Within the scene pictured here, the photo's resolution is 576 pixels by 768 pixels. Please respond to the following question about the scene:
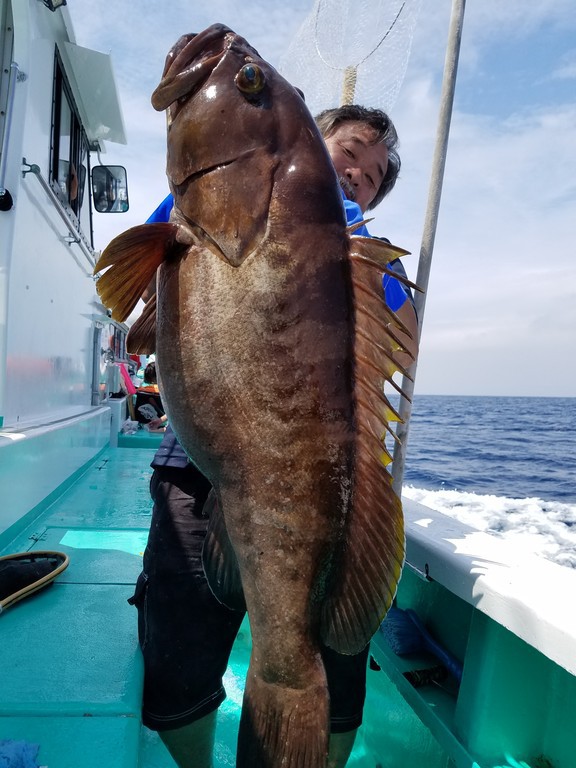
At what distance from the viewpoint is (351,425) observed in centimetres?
141

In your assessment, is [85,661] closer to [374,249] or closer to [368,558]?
[368,558]

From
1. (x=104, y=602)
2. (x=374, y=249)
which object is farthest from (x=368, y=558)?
(x=104, y=602)

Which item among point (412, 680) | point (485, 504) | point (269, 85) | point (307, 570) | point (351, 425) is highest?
point (269, 85)

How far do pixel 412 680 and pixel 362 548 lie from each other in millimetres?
1469

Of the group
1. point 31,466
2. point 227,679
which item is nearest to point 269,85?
point 227,679

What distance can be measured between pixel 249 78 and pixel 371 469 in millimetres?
1085

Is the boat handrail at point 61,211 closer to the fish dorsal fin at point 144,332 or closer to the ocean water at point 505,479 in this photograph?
the fish dorsal fin at point 144,332

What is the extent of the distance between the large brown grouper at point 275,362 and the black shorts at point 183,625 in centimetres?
49

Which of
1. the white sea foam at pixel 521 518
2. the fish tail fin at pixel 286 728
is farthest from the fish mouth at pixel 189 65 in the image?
the white sea foam at pixel 521 518

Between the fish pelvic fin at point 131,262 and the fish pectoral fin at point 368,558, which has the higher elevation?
the fish pelvic fin at point 131,262

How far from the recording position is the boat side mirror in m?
5.72

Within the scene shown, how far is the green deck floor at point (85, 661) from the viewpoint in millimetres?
1820

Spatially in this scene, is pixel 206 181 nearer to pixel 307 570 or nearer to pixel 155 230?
pixel 155 230

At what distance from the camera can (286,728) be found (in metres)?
1.46
